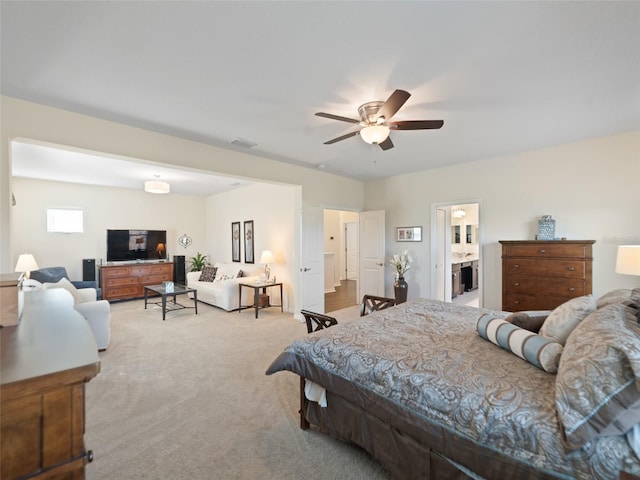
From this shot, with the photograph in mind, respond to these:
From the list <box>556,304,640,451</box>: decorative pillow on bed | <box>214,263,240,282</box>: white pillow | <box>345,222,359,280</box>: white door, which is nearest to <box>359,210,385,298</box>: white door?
<box>214,263,240,282</box>: white pillow

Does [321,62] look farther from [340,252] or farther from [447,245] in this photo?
[340,252]

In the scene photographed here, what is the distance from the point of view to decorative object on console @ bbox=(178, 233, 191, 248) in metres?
8.21

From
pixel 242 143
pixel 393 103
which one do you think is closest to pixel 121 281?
pixel 242 143

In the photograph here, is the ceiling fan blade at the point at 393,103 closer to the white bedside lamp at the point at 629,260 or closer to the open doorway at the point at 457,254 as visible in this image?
the white bedside lamp at the point at 629,260

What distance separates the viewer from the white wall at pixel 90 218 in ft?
19.9

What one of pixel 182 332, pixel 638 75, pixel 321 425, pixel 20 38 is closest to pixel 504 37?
pixel 638 75

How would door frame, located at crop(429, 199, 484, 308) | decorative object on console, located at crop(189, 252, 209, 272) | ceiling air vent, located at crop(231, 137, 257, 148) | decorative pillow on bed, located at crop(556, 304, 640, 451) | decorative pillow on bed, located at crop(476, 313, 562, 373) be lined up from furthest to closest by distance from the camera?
1. decorative object on console, located at crop(189, 252, 209, 272)
2. door frame, located at crop(429, 199, 484, 308)
3. ceiling air vent, located at crop(231, 137, 257, 148)
4. decorative pillow on bed, located at crop(476, 313, 562, 373)
5. decorative pillow on bed, located at crop(556, 304, 640, 451)

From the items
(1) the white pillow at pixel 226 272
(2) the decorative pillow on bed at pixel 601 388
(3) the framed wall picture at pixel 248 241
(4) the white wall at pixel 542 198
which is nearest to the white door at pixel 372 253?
(4) the white wall at pixel 542 198

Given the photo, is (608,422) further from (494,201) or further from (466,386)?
(494,201)

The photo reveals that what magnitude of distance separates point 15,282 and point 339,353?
167 centimetres

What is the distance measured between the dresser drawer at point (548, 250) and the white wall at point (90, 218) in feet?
25.3

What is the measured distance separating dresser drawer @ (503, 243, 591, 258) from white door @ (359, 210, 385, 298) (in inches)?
95.0

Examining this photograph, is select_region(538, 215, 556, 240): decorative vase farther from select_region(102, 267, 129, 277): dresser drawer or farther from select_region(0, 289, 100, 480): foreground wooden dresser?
select_region(102, 267, 129, 277): dresser drawer

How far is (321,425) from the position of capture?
6.87 feet
